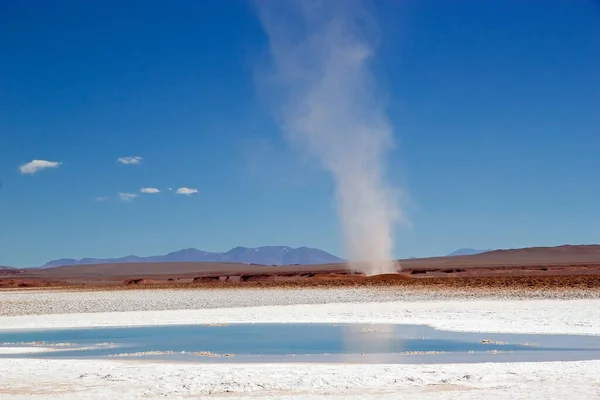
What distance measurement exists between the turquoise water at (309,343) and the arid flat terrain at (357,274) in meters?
20.0

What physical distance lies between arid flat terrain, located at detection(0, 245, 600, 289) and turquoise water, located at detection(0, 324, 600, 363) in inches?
788

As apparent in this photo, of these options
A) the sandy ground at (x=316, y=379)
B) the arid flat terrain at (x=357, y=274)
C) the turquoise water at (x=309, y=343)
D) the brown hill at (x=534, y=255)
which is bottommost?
the sandy ground at (x=316, y=379)

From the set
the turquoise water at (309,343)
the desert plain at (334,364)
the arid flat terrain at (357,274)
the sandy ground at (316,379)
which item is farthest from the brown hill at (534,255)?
the sandy ground at (316,379)

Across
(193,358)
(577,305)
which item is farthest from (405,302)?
(193,358)

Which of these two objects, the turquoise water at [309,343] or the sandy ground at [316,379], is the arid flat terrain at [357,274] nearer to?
the turquoise water at [309,343]

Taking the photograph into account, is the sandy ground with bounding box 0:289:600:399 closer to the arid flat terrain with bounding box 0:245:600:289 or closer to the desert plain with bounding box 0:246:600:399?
the desert plain with bounding box 0:246:600:399

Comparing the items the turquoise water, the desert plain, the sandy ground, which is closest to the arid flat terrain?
the desert plain

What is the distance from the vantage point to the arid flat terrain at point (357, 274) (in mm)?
48375

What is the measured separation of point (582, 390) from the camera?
10258 millimetres

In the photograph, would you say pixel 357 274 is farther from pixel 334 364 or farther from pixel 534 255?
pixel 534 255

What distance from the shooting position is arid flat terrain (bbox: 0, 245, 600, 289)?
48.4m

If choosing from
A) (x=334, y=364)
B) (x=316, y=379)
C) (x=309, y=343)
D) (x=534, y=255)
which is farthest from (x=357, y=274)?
(x=534, y=255)

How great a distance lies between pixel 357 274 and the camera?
58844mm

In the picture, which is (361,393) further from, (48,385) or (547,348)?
(547,348)
